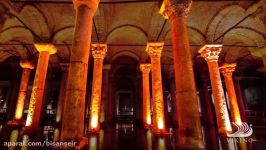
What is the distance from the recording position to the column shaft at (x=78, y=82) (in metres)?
4.24

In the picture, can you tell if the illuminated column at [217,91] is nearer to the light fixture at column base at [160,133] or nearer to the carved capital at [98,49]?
the light fixture at column base at [160,133]

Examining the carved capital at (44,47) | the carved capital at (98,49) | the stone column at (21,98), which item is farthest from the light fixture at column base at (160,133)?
the stone column at (21,98)

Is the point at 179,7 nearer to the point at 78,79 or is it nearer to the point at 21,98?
the point at 78,79

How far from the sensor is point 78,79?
14.9ft

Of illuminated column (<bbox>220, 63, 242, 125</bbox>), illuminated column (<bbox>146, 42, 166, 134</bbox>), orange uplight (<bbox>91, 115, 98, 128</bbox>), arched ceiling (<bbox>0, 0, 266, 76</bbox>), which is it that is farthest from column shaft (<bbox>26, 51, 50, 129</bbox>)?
illuminated column (<bbox>220, 63, 242, 125</bbox>)

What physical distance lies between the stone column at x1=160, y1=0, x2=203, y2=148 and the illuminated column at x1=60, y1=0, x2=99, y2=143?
2.68 meters

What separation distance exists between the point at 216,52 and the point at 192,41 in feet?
8.49

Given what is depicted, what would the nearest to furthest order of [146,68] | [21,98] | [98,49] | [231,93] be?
[98,49] < [231,93] < [21,98] < [146,68]

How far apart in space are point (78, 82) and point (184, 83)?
2971mm

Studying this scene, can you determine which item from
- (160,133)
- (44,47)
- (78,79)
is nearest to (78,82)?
(78,79)

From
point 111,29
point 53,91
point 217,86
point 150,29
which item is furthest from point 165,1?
point 53,91

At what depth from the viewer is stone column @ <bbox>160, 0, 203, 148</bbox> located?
4373 millimetres

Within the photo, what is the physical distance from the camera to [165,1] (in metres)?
5.77

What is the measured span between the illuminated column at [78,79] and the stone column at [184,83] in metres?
2.68
